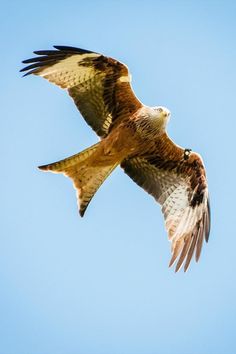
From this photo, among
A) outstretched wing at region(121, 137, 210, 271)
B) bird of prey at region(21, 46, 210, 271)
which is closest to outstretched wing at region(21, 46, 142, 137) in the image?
bird of prey at region(21, 46, 210, 271)

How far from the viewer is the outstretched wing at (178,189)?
1297 cm

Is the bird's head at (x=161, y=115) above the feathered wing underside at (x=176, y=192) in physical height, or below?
above

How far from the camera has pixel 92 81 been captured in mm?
12523

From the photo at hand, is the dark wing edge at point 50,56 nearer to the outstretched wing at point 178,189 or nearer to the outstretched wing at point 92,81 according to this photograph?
the outstretched wing at point 92,81

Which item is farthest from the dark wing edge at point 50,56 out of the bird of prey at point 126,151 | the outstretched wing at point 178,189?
the outstretched wing at point 178,189

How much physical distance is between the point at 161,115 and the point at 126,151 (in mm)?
773

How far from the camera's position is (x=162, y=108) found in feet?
40.9

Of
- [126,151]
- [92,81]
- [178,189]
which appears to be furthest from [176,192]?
[92,81]

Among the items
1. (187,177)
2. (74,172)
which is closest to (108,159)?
(74,172)

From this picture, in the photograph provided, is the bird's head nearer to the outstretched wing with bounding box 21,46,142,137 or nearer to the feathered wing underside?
the outstretched wing with bounding box 21,46,142,137

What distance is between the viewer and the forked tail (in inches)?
489

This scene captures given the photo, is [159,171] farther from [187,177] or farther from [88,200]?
[88,200]

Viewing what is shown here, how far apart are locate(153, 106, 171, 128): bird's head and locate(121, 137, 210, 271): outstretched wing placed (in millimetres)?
509

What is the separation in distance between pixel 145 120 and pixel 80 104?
93 cm
